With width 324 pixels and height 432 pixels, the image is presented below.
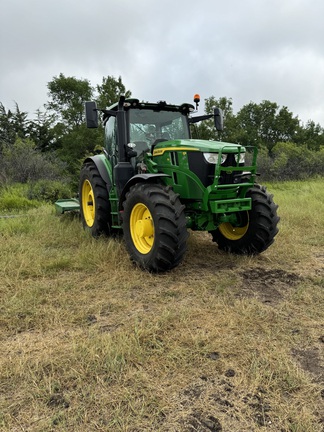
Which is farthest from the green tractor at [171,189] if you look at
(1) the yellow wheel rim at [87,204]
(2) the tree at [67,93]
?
(2) the tree at [67,93]

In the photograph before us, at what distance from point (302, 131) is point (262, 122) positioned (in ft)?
17.1

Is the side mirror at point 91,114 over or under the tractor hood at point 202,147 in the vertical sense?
over

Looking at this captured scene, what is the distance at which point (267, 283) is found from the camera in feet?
13.1

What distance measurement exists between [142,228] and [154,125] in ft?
5.78

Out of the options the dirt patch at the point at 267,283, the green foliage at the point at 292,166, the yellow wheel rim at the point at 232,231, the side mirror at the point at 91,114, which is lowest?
the dirt patch at the point at 267,283

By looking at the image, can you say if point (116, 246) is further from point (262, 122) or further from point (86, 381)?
point (262, 122)

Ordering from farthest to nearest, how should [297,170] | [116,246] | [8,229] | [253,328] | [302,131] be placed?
Answer: 1. [302,131]
2. [297,170]
3. [8,229]
4. [116,246]
5. [253,328]

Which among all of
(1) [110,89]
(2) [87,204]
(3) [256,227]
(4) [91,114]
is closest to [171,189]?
(3) [256,227]

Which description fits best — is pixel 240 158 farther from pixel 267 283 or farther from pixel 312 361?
pixel 312 361

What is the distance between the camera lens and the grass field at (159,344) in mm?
1949

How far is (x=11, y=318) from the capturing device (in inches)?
119

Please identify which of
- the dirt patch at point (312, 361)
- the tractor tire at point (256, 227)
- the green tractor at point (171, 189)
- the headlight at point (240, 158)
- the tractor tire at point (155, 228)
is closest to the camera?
the dirt patch at point (312, 361)

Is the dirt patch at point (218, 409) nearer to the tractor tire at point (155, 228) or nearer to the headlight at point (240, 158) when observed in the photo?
the tractor tire at point (155, 228)

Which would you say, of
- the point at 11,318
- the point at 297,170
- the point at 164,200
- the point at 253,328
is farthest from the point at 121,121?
the point at 297,170
